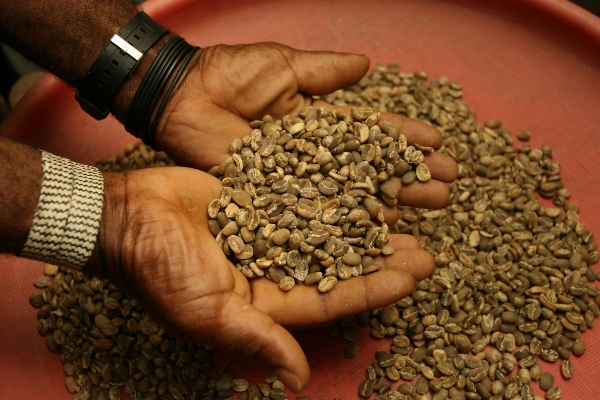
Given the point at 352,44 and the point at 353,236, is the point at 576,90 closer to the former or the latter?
the point at 352,44

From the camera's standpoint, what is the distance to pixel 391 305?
5.34 feet

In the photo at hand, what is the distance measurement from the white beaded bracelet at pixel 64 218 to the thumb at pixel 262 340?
346 mm

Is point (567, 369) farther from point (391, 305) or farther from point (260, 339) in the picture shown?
point (260, 339)

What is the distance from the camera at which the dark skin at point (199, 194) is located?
1158mm

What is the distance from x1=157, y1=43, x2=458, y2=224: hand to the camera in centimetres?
162

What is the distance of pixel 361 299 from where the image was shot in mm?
1347

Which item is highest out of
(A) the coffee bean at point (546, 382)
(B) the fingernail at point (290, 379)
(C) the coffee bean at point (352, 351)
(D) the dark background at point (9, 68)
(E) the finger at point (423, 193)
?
(E) the finger at point (423, 193)

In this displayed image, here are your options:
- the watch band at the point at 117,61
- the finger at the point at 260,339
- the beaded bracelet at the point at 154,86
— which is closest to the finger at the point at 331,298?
the finger at the point at 260,339

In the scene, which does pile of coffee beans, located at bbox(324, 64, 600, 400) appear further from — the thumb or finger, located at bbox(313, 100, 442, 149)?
the thumb

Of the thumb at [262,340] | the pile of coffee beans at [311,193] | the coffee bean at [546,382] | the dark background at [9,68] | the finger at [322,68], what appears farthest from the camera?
the dark background at [9,68]

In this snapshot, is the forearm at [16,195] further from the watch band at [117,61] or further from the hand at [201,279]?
the watch band at [117,61]

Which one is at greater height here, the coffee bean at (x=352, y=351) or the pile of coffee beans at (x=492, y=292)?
the pile of coffee beans at (x=492, y=292)

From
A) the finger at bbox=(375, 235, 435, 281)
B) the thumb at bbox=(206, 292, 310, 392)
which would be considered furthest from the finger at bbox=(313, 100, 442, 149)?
the thumb at bbox=(206, 292, 310, 392)

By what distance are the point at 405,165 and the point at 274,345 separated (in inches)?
27.1
